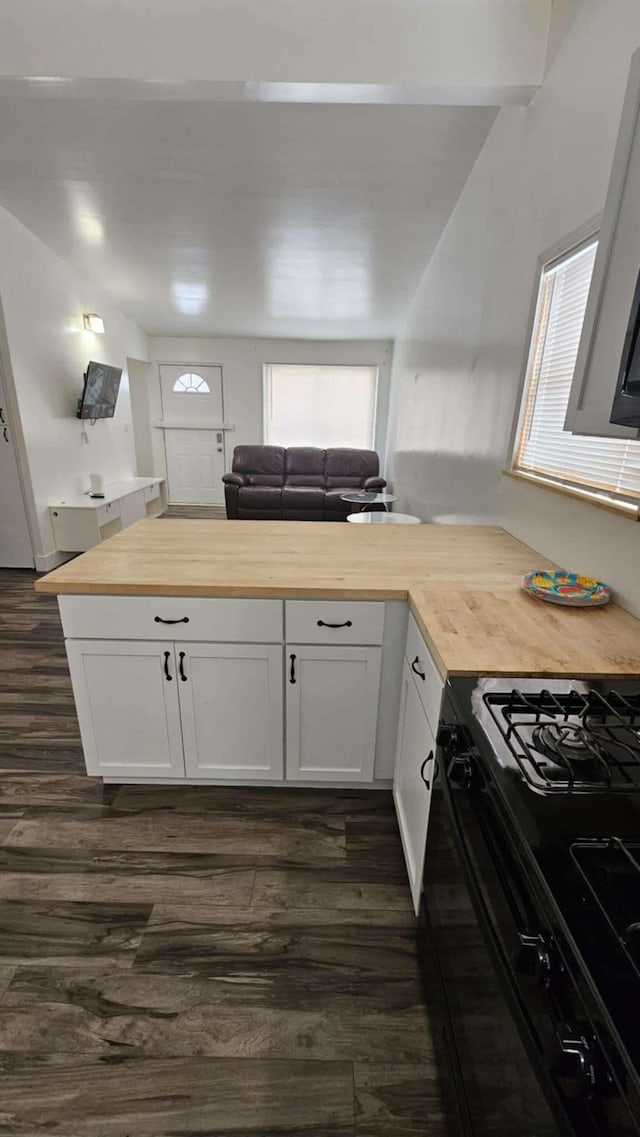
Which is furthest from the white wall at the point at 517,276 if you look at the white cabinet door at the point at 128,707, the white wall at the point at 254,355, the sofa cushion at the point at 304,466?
the white wall at the point at 254,355

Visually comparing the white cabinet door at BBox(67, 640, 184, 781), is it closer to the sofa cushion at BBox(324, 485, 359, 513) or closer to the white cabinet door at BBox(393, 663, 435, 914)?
the white cabinet door at BBox(393, 663, 435, 914)

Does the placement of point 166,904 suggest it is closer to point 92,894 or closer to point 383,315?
point 92,894

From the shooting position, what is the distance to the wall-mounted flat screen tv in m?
4.71

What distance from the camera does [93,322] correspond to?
194 inches

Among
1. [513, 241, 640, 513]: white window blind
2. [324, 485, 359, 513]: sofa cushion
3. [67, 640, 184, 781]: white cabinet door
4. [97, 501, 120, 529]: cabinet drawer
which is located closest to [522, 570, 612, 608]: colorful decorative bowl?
[513, 241, 640, 513]: white window blind

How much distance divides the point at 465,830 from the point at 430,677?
412 millimetres

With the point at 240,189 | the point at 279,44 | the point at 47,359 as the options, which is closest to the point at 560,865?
the point at 279,44

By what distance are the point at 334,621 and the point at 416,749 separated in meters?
0.44

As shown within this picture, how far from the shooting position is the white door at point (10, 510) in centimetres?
382

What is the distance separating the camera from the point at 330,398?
7.32m

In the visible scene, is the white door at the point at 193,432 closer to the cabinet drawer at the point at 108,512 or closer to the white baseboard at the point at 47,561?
the cabinet drawer at the point at 108,512

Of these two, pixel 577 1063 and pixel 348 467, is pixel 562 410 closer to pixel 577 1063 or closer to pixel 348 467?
pixel 577 1063

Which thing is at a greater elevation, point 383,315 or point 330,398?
point 383,315

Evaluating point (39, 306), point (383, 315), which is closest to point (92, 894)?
point (39, 306)
